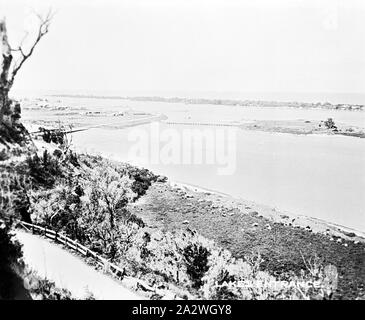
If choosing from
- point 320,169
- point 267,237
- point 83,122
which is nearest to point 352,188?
point 320,169

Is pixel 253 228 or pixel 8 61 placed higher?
pixel 8 61

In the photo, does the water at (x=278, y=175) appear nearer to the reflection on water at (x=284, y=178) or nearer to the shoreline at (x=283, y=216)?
the reflection on water at (x=284, y=178)

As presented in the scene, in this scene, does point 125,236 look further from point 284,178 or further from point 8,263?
point 284,178

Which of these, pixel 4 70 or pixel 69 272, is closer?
pixel 69 272

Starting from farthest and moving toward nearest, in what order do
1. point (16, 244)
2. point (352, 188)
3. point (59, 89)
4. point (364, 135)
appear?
1. point (364, 135)
2. point (352, 188)
3. point (59, 89)
4. point (16, 244)

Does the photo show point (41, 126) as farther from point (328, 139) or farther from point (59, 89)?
point (328, 139)

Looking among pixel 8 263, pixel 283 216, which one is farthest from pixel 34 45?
pixel 283 216
